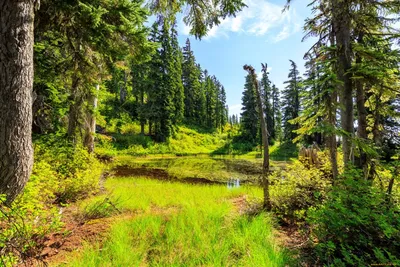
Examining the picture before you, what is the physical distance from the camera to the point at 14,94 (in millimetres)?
3643

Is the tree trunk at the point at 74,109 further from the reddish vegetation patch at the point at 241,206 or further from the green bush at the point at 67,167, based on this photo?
the reddish vegetation patch at the point at 241,206

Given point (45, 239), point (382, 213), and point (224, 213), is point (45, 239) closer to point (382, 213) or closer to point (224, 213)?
point (224, 213)

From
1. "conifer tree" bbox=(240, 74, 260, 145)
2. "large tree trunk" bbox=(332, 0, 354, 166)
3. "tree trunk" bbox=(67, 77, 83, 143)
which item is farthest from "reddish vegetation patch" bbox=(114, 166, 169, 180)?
"conifer tree" bbox=(240, 74, 260, 145)

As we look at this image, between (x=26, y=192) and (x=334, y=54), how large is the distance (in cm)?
757

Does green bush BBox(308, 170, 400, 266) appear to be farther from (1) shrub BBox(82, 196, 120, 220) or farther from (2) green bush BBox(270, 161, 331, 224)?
(1) shrub BBox(82, 196, 120, 220)

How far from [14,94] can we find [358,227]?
620 cm

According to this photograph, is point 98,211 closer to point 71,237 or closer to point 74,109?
point 71,237

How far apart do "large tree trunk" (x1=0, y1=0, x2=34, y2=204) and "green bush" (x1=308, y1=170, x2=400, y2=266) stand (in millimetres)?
5242

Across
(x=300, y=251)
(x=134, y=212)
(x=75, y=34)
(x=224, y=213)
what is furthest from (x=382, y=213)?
(x=75, y=34)

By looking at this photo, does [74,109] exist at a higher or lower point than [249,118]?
lower

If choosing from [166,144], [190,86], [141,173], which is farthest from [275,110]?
[141,173]

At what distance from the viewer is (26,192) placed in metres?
3.68

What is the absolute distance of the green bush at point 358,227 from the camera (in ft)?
9.51

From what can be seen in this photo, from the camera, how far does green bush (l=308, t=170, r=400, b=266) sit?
2898 millimetres
